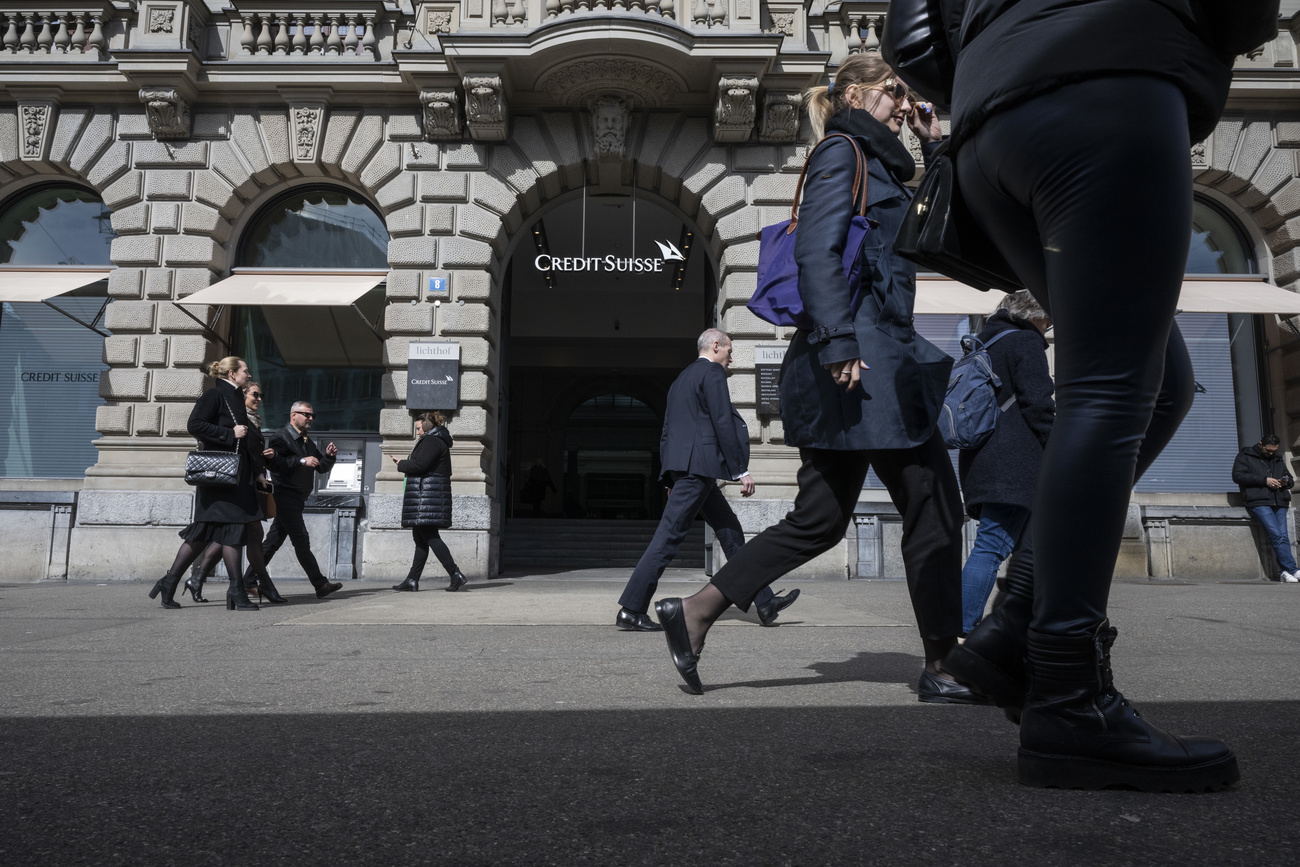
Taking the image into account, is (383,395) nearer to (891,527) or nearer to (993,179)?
(891,527)

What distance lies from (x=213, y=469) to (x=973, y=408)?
17.1 ft

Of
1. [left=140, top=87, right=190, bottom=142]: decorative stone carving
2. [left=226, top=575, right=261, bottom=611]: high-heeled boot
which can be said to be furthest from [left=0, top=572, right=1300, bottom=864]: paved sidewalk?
[left=140, top=87, right=190, bottom=142]: decorative stone carving

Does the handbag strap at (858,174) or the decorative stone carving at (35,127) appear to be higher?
the decorative stone carving at (35,127)

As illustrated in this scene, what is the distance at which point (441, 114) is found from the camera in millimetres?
11656

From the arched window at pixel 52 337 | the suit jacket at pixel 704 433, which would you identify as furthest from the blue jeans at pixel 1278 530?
the arched window at pixel 52 337

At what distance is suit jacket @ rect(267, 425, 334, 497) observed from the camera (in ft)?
26.6

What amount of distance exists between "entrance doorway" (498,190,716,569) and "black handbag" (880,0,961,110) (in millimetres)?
9965

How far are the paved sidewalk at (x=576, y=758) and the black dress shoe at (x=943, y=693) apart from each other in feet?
0.27

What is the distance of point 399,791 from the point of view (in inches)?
67.7

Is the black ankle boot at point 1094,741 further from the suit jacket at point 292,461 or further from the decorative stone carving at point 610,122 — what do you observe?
the decorative stone carving at point 610,122

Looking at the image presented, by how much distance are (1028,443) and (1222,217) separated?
10323 mm

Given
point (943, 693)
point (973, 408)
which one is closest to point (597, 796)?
point (943, 693)

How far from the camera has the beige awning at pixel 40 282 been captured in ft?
38.0

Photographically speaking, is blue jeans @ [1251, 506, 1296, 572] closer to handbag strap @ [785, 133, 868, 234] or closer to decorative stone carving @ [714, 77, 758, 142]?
decorative stone carving @ [714, 77, 758, 142]
